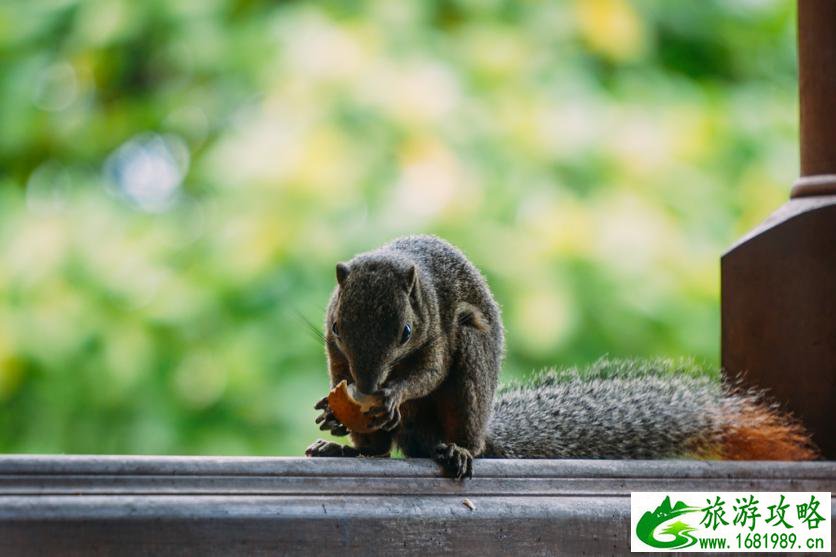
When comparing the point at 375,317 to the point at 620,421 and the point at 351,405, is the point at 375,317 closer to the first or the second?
the point at 351,405

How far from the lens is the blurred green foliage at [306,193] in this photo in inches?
79.8

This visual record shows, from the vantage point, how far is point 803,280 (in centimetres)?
135

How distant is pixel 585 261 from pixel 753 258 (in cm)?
70

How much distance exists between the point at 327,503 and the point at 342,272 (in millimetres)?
351

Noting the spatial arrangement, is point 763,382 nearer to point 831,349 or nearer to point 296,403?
point 831,349

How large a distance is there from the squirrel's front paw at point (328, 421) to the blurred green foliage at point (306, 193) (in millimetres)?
679

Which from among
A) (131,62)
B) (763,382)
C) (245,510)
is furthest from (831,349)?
(131,62)

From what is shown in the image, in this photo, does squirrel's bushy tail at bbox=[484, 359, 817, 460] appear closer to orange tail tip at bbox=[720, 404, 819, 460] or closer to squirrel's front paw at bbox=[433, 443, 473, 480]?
orange tail tip at bbox=[720, 404, 819, 460]

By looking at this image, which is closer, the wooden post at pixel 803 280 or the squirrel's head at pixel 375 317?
the squirrel's head at pixel 375 317

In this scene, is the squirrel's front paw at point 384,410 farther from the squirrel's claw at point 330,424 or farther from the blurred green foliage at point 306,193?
the blurred green foliage at point 306,193

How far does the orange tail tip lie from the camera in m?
1.32

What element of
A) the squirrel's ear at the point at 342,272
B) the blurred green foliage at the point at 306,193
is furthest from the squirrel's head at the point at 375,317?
the blurred green foliage at the point at 306,193

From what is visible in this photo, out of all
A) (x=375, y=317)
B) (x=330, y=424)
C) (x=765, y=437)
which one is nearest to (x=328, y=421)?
(x=330, y=424)

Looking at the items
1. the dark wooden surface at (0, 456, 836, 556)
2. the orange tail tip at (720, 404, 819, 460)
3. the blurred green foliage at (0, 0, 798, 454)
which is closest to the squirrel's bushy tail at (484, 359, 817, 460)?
the orange tail tip at (720, 404, 819, 460)
